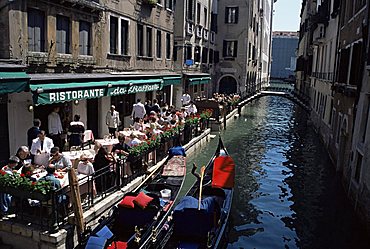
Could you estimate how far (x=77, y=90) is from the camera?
1011 centimetres

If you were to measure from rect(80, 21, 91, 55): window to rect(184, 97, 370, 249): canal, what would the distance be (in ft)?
18.8

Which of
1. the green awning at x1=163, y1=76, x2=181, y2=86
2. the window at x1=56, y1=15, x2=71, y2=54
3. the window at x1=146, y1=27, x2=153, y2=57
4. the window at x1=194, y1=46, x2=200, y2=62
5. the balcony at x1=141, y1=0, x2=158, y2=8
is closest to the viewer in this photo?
the window at x1=56, y1=15, x2=71, y2=54

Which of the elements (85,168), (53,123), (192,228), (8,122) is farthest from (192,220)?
(8,122)

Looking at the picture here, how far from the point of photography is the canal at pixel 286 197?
29.0 feet

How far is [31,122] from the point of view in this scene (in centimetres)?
1023

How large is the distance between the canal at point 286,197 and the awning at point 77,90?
3.98 meters

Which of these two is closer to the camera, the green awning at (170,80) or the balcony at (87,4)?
the balcony at (87,4)

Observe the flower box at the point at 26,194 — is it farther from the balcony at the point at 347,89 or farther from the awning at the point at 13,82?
the balcony at the point at 347,89

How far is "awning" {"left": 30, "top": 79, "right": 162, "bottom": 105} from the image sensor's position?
28.9 ft

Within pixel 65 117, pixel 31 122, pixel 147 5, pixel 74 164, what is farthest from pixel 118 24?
pixel 74 164

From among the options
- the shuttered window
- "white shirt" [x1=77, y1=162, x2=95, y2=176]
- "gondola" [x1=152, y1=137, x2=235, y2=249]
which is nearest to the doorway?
"white shirt" [x1=77, y1=162, x2=95, y2=176]

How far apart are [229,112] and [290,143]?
7.10m

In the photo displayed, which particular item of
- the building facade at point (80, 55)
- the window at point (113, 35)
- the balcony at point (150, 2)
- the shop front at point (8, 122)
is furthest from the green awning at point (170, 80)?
the shop front at point (8, 122)

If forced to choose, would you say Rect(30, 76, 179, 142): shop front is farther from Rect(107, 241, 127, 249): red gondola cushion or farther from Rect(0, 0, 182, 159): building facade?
Rect(107, 241, 127, 249): red gondola cushion
